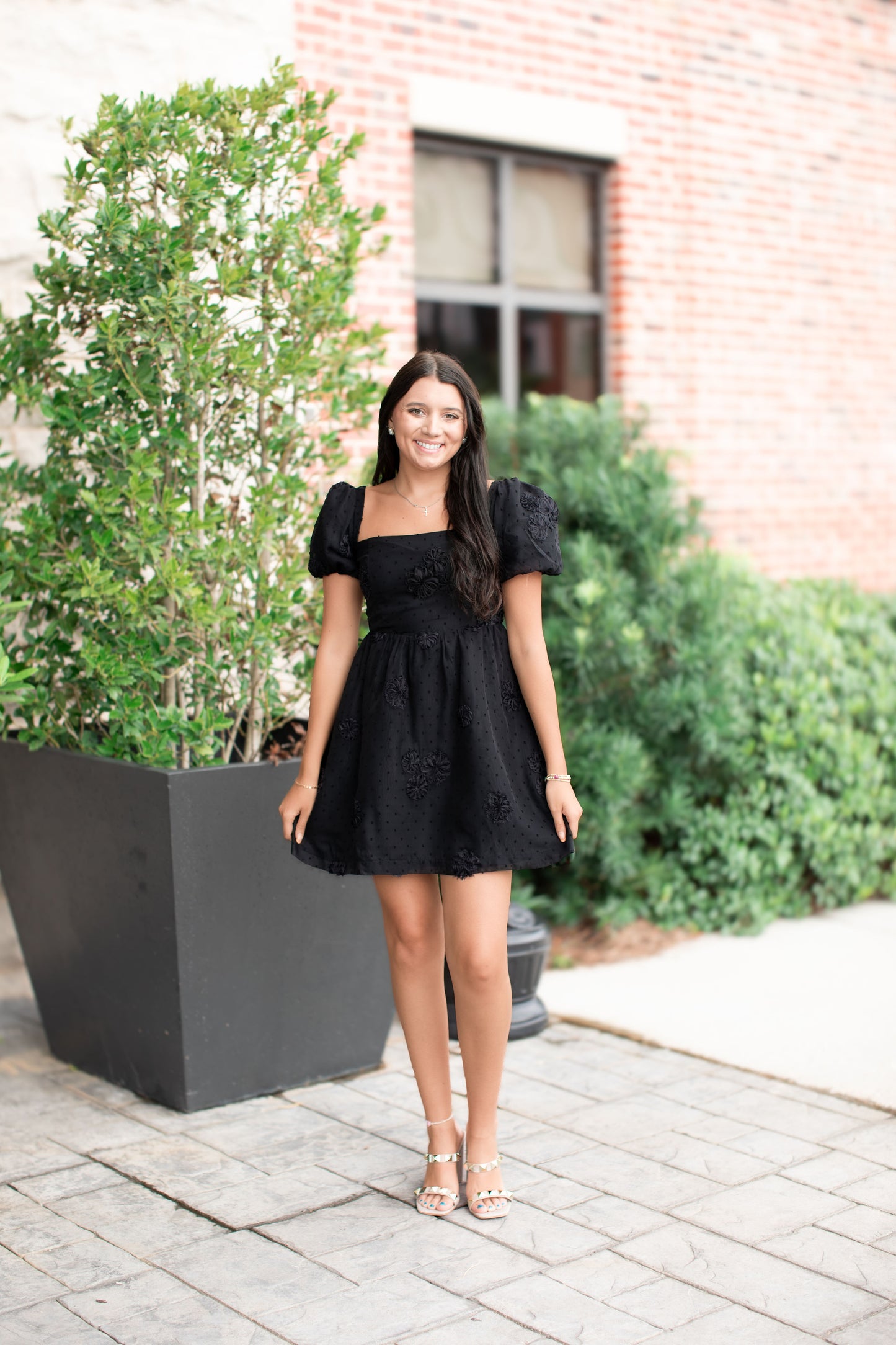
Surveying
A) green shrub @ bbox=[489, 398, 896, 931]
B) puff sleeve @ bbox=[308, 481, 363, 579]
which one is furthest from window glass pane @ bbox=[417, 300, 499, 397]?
puff sleeve @ bbox=[308, 481, 363, 579]

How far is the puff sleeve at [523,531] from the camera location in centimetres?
313

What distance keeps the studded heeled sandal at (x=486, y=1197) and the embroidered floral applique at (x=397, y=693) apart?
105cm

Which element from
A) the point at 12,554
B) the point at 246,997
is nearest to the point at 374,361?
the point at 12,554

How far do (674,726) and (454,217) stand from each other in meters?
2.81

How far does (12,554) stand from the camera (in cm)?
402

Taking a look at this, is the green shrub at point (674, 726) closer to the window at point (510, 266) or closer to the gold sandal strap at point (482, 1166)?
the window at point (510, 266)

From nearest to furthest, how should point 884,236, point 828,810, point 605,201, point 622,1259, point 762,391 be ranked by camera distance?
1. point 622,1259
2. point 828,810
3. point 605,201
4. point 762,391
5. point 884,236

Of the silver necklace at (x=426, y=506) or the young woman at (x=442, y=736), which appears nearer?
the young woman at (x=442, y=736)

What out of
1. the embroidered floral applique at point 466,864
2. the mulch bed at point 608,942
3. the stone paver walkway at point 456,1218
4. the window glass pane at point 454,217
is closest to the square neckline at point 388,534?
the embroidered floral applique at point 466,864

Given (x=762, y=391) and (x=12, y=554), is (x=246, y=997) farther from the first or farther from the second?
(x=762, y=391)

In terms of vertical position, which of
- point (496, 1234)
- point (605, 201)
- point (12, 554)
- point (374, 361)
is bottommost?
point (496, 1234)

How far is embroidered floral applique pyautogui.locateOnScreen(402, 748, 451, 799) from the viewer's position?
3.10 m

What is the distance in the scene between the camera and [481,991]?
313cm

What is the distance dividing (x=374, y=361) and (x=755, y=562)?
4.04 m
